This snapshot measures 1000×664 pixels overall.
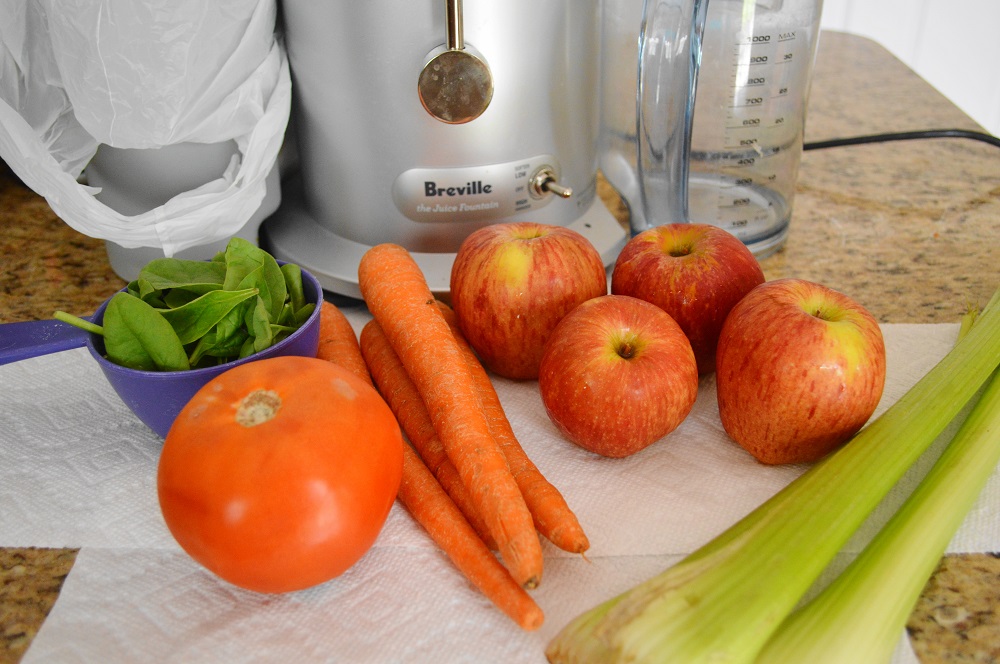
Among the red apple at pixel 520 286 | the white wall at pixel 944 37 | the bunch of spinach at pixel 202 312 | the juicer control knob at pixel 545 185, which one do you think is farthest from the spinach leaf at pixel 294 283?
the white wall at pixel 944 37

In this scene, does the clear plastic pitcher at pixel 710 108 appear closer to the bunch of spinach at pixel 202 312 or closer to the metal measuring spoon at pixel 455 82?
the metal measuring spoon at pixel 455 82

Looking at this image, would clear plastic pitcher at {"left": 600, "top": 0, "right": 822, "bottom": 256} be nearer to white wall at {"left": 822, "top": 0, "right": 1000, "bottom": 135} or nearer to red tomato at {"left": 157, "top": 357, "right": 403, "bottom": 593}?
red tomato at {"left": 157, "top": 357, "right": 403, "bottom": 593}

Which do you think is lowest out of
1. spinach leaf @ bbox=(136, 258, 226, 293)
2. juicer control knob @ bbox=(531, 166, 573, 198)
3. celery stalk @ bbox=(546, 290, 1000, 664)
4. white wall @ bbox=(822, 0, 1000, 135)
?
white wall @ bbox=(822, 0, 1000, 135)

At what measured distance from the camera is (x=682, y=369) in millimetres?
519

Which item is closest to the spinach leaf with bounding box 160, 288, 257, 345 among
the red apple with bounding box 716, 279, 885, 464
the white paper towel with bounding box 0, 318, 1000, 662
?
the white paper towel with bounding box 0, 318, 1000, 662

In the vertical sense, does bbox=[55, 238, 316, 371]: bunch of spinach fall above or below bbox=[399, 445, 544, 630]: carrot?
above

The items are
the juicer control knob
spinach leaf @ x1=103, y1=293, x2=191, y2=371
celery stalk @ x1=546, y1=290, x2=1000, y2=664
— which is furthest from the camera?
the juicer control knob

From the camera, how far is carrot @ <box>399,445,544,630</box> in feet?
1.38

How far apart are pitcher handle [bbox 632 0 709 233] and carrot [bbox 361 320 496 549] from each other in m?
0.28

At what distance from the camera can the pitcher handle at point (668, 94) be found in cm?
64

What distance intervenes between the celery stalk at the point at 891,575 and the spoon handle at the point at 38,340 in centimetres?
45

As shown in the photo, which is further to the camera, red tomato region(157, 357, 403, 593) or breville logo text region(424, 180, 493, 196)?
breville logo text region(424, 180, 493, 196)

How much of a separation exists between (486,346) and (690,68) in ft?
0.91

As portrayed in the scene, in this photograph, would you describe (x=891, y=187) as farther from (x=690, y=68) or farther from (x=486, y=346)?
(x=486, y=346)
